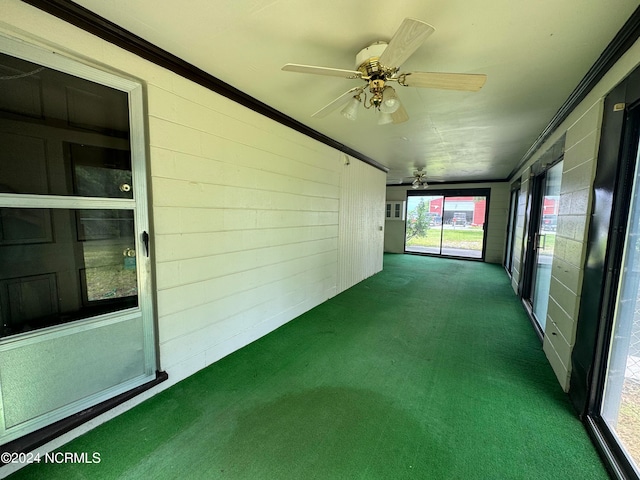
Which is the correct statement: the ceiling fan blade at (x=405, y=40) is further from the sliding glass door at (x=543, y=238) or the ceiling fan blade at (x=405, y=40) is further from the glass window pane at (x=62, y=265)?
the sliding glass door at (x=543, y=238)

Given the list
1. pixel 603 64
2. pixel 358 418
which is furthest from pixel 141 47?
pixel 603 64

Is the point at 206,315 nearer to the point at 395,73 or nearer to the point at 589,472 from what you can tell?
the point at 395,73

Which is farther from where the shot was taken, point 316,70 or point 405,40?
point 316,70

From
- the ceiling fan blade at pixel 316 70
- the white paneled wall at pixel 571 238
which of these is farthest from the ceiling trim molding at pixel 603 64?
the ceiling fan blade at pixel 316 70

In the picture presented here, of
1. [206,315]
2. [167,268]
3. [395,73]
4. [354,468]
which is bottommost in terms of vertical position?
[354,468]

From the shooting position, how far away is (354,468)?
141 centimetres

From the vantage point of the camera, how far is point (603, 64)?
1723 mm

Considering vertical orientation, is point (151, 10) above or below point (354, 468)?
above

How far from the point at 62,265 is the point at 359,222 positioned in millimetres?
4303

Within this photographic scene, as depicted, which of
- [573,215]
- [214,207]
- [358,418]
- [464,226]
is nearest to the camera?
[358,418]

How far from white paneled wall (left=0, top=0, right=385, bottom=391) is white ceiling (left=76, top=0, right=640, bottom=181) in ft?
0.86

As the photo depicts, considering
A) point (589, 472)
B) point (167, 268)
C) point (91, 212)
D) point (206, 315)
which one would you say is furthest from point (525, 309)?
point (91, 212)

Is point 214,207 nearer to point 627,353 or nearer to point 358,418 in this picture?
point 358,418

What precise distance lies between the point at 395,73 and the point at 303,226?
2.18m
